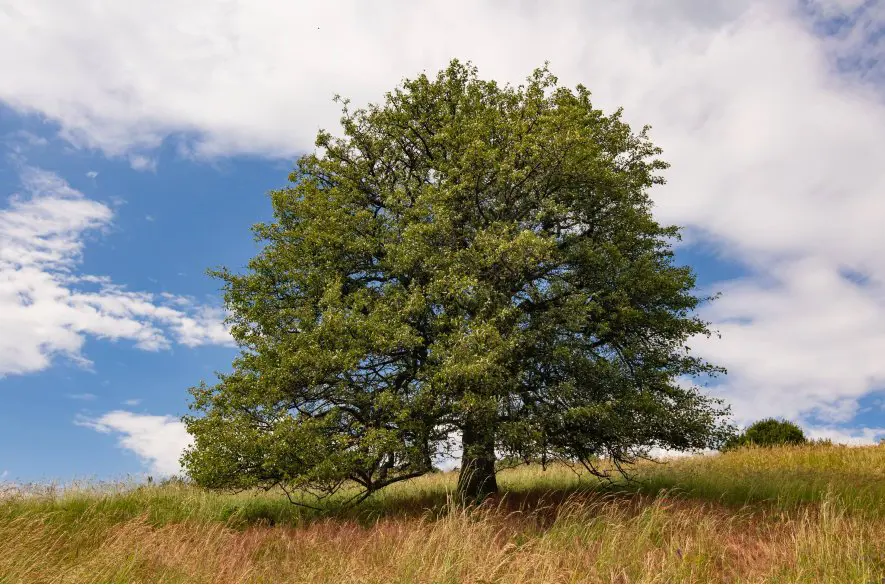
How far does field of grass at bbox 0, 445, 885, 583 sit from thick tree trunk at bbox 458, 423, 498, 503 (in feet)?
2.84

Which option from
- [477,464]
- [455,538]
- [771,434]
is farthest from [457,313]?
[771,434]

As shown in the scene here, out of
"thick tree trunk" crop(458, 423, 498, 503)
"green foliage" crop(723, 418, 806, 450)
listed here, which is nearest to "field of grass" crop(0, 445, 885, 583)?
"thick tree trunk" crop(458, 423, 498, 503)

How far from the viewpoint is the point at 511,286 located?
767 inches

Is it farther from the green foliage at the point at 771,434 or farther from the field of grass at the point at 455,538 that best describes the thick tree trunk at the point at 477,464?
the green foliage at the point at 771,434

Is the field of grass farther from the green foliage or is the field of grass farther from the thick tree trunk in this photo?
the green foliage

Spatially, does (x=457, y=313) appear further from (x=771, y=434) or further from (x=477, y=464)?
(x=771, y=434)

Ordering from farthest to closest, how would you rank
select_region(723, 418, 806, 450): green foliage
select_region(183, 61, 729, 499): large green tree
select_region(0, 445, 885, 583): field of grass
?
select_region(723, 418, 806, 450): green foliage
select_region(183, 61, 729, 499): large green tree
select_region(0, 445, 885, 583): field of grass

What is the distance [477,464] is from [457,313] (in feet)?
17.4

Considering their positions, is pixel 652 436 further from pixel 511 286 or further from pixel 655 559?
pixel 655 559

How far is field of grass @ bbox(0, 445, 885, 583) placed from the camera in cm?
1097

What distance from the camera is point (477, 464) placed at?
2003 centimetres

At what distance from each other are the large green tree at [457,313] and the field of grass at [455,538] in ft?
6.43

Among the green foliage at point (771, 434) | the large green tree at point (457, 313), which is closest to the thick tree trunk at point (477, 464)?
the large green tree at point (457, 313)

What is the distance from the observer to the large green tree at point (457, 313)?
1688 cm
